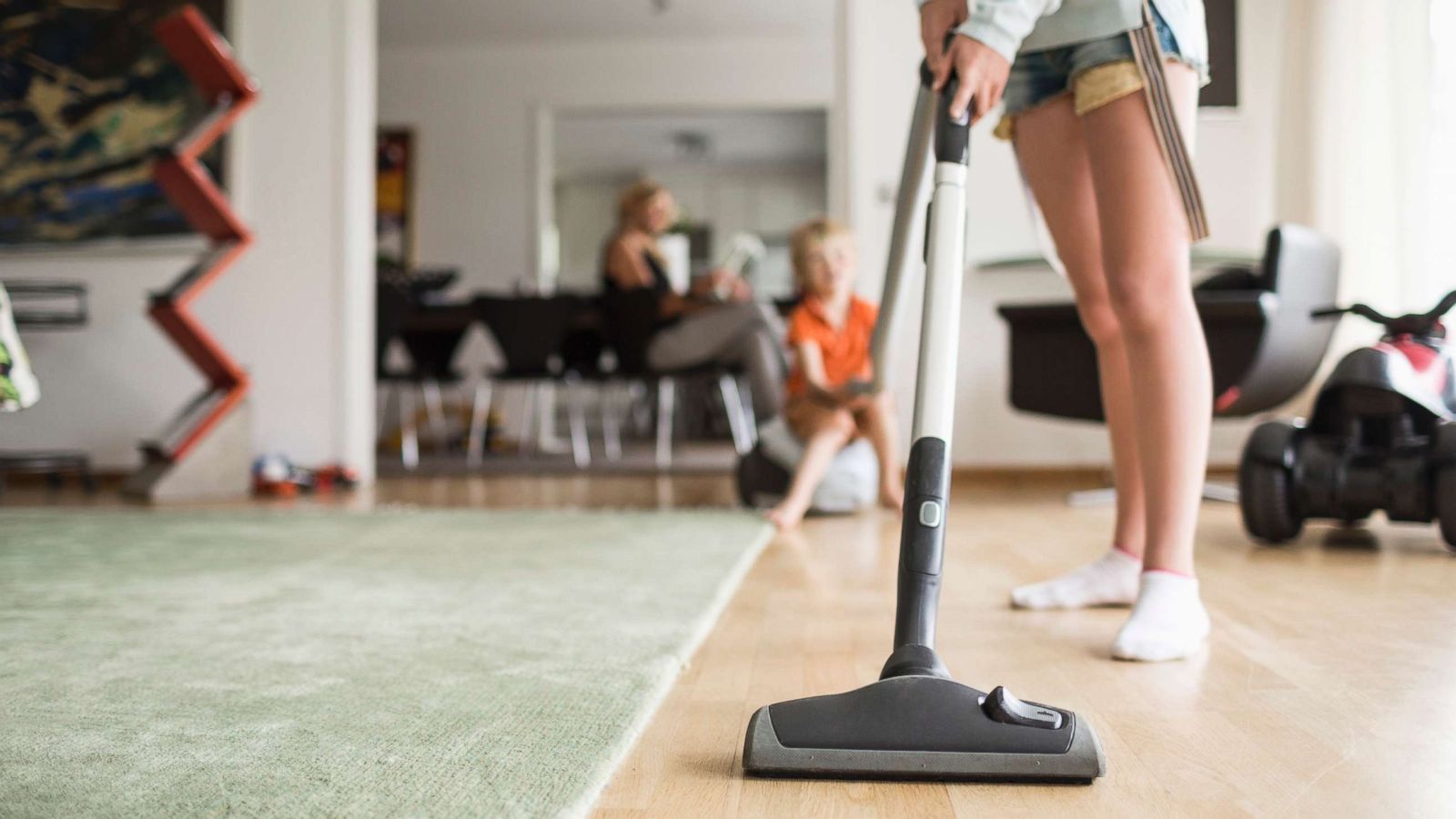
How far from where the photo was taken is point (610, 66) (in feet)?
24.7

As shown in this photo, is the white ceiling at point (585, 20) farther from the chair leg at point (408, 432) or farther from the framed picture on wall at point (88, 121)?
the framed picture on wall at point (88, 121)

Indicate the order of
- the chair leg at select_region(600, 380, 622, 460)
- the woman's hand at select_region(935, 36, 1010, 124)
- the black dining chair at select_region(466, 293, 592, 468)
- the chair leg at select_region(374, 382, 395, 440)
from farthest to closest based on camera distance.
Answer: the chair leg at select_region(374, 382, 395, 440) → the chair leg at select_region(600, 380, 622, 460) → the black dining chair at select_region(466, 293, 592, 468) → the woman's hand at select_region(935, 36, 1010, 124)

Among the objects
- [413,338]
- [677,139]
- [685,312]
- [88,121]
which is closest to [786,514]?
[685,312]

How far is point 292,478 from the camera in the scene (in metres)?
3.73

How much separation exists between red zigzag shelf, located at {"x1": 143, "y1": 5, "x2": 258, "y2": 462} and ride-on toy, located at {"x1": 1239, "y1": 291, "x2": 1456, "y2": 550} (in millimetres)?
2827

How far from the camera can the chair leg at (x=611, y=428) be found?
19.6 ft

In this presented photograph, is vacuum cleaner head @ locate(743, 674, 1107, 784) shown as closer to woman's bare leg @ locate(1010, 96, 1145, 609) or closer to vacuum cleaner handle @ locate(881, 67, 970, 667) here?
vacuum cleaner handle @ locate(881, 67, 970, 667)

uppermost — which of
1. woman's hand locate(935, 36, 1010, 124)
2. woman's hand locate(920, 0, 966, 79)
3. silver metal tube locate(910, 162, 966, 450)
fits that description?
woman's hand locate(920, 0, 966, 79)

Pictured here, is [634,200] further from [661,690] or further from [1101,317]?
[661,690]

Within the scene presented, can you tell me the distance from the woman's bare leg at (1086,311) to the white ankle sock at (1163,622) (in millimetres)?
245

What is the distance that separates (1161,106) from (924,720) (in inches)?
30.2

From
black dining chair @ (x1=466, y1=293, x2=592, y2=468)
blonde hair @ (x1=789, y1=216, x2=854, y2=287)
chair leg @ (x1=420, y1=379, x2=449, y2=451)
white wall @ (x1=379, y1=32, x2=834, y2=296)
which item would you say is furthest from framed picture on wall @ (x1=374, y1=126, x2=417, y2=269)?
blonde hair @ (x1=789, y1=216, x2=854, y2=287)

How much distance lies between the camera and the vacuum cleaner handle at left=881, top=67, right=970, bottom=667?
928 millimetres

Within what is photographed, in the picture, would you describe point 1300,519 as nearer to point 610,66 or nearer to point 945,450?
point 945,450
